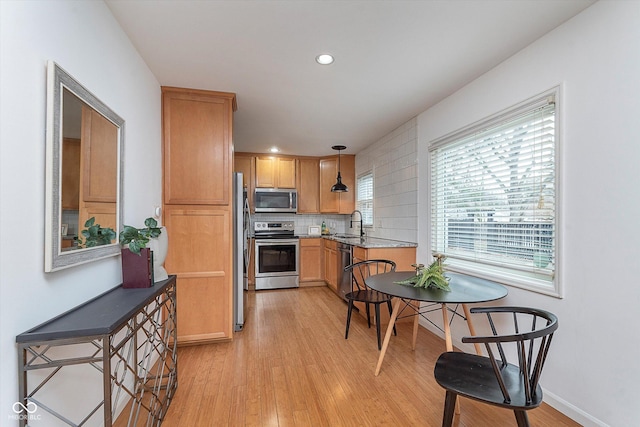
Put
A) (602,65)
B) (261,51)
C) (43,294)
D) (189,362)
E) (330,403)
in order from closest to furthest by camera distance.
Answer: (43,294), (602,65), (330,403), (261,51), (189,362)

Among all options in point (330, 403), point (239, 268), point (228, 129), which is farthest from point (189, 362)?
point (228, 129)

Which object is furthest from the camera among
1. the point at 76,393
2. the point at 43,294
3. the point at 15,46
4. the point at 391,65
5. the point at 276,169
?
the point at 276,169

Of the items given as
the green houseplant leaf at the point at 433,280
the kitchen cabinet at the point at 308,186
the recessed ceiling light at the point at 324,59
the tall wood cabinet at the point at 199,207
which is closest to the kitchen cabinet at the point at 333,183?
the kitchen cabinet at the point at 308,186

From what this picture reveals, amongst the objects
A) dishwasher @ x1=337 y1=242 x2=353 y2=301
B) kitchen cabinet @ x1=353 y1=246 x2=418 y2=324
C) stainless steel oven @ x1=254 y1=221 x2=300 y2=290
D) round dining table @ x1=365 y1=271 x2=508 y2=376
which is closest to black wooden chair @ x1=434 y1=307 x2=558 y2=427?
round dining table @ x1=365 y1=271 x2=508 y2=376

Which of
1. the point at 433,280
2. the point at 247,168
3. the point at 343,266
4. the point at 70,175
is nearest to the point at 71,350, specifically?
the point at 70,175

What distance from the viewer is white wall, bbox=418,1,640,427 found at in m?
1.49

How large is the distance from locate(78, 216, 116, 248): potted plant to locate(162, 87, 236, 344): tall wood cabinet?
42.4 inches

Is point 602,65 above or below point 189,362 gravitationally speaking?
above

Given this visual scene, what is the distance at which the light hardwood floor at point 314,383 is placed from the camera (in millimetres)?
1775

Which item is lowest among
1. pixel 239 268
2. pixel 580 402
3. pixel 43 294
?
pixel 580 402

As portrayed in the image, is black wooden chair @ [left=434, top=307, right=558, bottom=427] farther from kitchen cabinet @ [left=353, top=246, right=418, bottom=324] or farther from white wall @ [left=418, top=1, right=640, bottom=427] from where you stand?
kitchen cabinet @ [left=353, top=246, right=418, bottom=324]

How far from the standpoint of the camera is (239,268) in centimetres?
317

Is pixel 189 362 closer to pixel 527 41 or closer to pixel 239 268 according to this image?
pixel 239 268

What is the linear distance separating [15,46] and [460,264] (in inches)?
127
